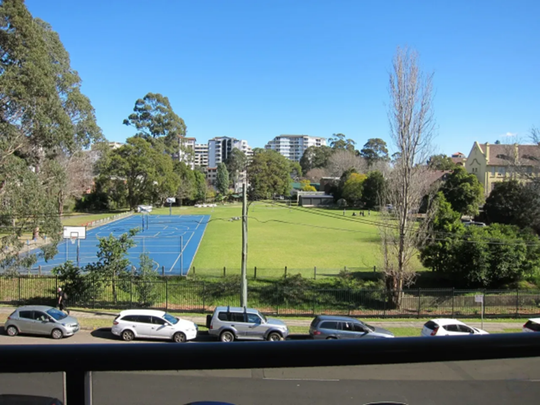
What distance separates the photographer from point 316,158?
129m

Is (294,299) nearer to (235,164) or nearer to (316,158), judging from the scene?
(235,164)

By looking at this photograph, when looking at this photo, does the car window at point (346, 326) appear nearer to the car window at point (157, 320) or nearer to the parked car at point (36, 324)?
the car window at point (157, 320)

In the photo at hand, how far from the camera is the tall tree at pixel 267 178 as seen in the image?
77188mm

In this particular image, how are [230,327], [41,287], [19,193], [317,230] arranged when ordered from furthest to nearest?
[317,230] < [41,287] < [19,193] < [230,327]

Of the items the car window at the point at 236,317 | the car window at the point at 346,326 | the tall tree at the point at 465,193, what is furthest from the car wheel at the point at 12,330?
the tall tree at the point at 465,193

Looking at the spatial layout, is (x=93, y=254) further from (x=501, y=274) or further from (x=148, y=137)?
(x=148, y=137)

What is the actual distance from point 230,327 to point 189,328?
5.05 feet

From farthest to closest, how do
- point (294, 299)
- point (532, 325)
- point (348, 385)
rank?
1. point (294, 299)
2. point (532, 325)
3. point (348, 385)

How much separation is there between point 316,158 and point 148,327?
117699 millimetres

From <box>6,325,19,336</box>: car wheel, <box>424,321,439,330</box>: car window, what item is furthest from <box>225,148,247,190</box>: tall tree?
<box>424,321,439,330</box>: car window

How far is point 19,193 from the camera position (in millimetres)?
19047

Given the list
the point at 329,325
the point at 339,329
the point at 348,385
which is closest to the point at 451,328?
the point at 339,329

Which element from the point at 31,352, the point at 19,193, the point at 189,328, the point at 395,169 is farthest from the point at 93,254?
the point at 31,352

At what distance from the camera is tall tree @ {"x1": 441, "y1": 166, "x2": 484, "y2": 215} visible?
1828 inches
